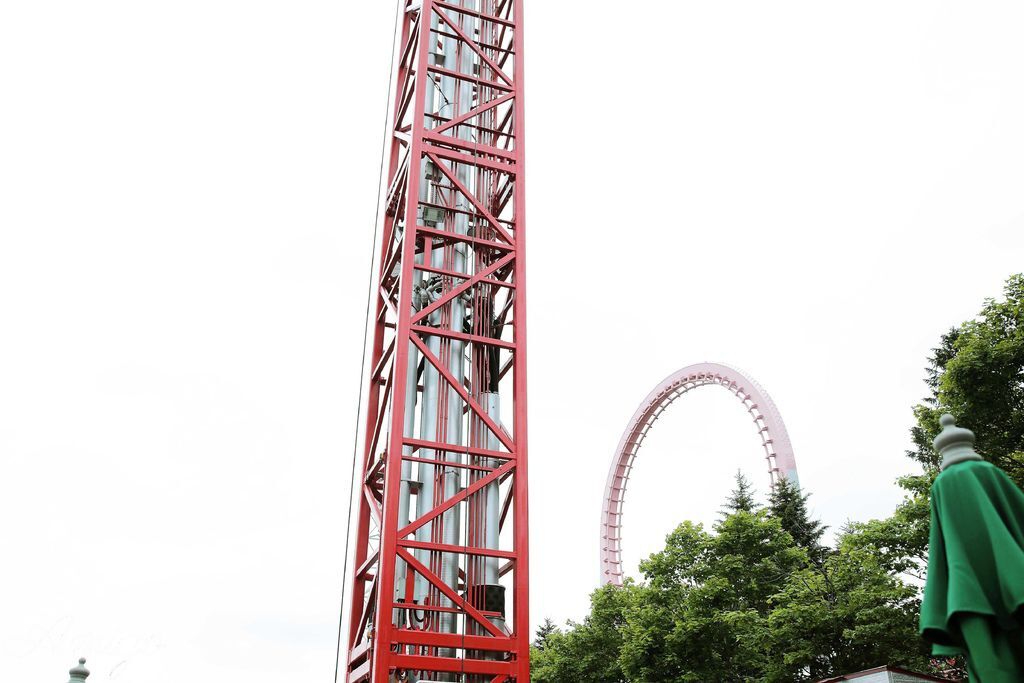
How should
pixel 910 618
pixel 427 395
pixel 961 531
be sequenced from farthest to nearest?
pixel 910 618
pixel 427 395
pixel 961 531

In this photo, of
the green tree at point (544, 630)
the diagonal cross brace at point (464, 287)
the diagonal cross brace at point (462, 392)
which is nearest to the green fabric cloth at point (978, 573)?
the diagonal cross brace at point (462, 392)

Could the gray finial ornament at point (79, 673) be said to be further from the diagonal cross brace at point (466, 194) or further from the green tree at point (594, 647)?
the green tree at point (594, 647)

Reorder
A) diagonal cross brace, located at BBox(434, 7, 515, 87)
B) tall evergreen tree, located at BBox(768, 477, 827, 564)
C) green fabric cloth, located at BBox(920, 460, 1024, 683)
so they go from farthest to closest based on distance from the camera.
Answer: tall evergreen tree, located at BBox(768, 477, 827, 564) → diagonal cross brace, located at BBox(434, 7, 515, 87) → green fabric cloth, located at BBox(920, 460, 1024, 683)

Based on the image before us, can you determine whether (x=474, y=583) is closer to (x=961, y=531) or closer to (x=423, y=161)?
(x=423, y=161)

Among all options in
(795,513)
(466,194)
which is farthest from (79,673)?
(795,513)

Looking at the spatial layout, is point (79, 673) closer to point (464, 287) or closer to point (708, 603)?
point (464, 287)

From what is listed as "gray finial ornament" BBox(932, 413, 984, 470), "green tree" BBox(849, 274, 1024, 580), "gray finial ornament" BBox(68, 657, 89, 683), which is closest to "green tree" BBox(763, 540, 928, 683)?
"green tree" BBox(849, 274, 1024, 580)

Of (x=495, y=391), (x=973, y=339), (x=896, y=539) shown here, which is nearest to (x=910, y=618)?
(x=896, y=539)

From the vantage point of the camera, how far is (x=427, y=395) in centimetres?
1178

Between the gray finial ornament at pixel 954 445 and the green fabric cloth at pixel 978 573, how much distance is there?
39 mm

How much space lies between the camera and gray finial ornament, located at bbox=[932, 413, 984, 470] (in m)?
3.48

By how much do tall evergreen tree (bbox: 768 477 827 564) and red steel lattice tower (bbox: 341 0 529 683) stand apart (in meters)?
20.0

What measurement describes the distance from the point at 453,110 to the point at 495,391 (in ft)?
15.4

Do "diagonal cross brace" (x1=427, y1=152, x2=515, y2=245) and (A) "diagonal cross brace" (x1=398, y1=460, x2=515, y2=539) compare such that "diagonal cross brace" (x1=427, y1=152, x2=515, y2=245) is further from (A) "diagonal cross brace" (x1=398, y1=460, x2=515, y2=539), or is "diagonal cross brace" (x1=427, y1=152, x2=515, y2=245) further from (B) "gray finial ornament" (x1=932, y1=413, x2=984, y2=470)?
(B) "gray finial ornament" (x1=932, y1=413, x2=984, y2=470)
